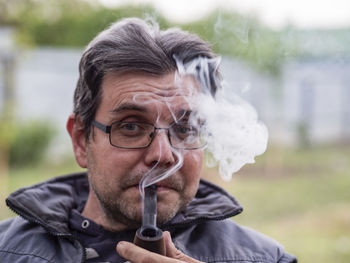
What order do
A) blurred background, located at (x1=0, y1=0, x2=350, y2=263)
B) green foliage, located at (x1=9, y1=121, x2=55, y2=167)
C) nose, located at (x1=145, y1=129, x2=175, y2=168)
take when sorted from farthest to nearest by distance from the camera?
green foliage, located at (x1=9, y1=121, x2=55, y2=167)
blurred background, located at (x1=0, y1=0, x2=350, y2=263)
nose, located at (x1=145, y1=129, x2=175, y2=168)

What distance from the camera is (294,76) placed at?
1192 cm

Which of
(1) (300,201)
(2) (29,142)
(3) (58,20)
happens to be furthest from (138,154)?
(3) (58,20)

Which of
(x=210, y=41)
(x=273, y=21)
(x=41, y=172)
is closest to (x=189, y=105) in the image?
(x=210, y=41)

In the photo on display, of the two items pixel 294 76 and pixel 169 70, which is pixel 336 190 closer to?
pixel 294 76

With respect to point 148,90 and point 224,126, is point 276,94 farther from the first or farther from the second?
point 148,90

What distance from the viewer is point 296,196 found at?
25.3ft

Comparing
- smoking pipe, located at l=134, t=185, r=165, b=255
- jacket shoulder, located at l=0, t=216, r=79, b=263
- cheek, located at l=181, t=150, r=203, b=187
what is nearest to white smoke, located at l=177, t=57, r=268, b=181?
cheek, located at l=181, t=150, r=203, b=187

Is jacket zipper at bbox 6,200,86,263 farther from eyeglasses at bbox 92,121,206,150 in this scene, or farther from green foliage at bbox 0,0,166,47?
green foliage at bbox 0,0,166,47

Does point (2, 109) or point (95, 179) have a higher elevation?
point (95, 179)

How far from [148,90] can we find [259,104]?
955 cm

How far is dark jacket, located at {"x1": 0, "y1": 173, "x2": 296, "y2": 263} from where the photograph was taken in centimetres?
188

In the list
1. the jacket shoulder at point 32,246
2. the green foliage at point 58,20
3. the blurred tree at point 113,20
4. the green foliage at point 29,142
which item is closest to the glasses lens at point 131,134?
the jacket shoulder at point 32,246

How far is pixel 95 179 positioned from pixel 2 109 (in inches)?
257

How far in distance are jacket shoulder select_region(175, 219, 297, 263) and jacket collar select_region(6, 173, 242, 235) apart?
0.24ft
